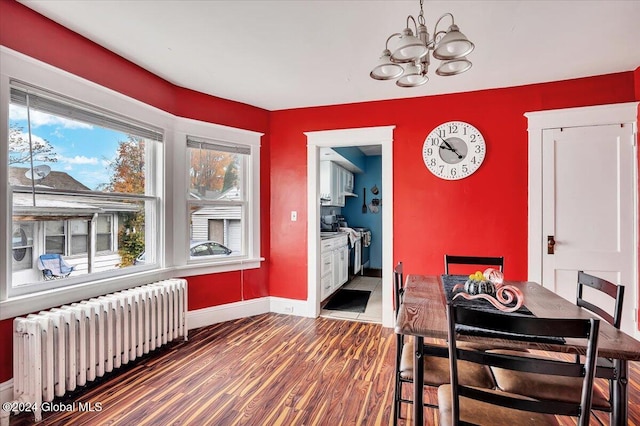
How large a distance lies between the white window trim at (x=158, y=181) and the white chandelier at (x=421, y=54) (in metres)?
2.13

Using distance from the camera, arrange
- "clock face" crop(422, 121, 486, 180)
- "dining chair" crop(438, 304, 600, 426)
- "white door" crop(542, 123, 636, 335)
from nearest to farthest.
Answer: "dining chair" crop(438, 304, 600, 426) < "white door" crop(542, 123, 636, 335) < "clock face" crop(422, 121, 486, 180)

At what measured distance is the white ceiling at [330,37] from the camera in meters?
1.93

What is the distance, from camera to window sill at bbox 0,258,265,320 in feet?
6.36

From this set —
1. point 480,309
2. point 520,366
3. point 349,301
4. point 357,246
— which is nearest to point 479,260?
point 480,309

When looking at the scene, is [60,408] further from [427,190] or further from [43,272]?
[427,190]

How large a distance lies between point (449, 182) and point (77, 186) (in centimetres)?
331

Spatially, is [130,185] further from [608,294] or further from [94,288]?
[608,294]

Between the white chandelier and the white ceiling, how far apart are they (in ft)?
1.45

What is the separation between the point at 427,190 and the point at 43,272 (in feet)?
11.0

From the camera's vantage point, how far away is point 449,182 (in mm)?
3258

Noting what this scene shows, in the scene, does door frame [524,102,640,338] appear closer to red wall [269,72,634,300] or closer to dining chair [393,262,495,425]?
red wall [269,72,634,300]

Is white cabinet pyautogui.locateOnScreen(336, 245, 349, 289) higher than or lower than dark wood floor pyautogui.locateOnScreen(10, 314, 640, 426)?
higher

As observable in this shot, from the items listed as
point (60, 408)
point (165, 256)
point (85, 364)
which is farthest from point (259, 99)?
point (60, 408)

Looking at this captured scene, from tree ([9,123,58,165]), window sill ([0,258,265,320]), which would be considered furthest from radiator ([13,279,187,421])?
tree ([9,123,58,165])
